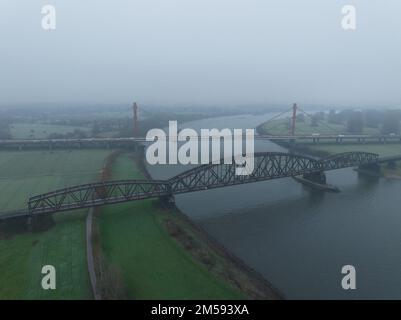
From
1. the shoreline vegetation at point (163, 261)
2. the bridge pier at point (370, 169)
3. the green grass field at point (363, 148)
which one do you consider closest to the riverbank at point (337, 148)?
the green grass field at point (363, 148)

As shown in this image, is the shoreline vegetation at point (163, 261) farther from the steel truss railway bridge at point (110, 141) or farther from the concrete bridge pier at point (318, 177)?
the steel truss railway bridge at point (110, 141)

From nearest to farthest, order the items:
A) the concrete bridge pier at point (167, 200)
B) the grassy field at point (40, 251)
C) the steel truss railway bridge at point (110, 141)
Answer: the grassy field at point (40, 251) → the concrete bridge pier at point (167, 200) → the steel truss railway bridge at point (110, 141)

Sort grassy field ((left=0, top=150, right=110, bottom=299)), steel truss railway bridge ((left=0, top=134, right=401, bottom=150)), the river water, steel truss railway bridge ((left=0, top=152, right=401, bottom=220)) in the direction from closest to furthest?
grassy field ((left=0, top=150, right=110, bottom=299)) → the river water → steel truss railway bridge ((left=0, top=152, right=401, bottom=220)) → steel truss railway bridge ((left=0, top=134, right=401, bottom=150))

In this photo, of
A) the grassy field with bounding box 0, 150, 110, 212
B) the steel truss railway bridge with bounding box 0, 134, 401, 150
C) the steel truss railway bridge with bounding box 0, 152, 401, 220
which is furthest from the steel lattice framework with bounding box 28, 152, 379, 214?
the steel truss railway bridge with bounding box 0, 134, 401, 150

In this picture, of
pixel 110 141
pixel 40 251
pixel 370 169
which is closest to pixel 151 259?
pixel 40 251

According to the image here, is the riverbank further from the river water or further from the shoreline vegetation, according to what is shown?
the shoreline vegetation

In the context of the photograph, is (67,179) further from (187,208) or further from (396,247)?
(396,247)
